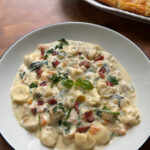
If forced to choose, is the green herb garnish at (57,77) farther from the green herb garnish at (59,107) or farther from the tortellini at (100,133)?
the tortellini at (100,133)

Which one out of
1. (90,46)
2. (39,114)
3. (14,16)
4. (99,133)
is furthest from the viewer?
(14,16)

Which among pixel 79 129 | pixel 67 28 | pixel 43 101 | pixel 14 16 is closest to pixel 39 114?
pixel 43 101

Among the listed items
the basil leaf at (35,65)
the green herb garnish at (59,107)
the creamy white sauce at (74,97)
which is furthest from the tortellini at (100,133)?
the basil leaf at (35,65)

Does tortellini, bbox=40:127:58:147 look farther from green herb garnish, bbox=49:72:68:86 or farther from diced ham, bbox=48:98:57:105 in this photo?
green herb garnish, bbox=49:72:68:86

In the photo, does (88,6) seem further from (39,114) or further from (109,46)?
→ (39,114)

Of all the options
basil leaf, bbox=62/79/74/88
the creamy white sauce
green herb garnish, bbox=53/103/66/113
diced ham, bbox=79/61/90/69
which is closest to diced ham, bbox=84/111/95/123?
the creamy white sauce

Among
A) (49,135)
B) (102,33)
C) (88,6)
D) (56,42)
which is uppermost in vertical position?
(88,6)

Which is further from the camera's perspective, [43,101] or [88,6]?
[88,6]
